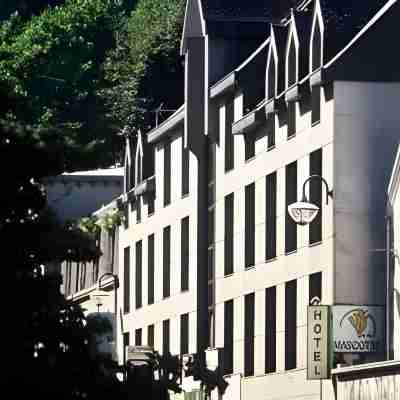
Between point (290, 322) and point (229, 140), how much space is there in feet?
27.9

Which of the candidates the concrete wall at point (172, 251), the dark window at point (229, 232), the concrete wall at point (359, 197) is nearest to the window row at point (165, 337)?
the concrete wall at point (172, 251)

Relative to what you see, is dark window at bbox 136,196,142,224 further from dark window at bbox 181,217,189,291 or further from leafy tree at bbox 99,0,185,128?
leafy tree at bbox 99,0,185,128

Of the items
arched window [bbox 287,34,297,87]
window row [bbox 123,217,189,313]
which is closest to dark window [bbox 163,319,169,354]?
window row [bbox 123,217,189,313]

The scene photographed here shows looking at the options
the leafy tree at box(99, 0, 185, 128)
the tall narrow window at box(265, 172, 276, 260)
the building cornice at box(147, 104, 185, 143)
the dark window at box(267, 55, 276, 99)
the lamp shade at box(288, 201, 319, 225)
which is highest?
the leafy tree at box(99, 0, 185, 128)

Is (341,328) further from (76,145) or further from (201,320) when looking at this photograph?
(76,145)

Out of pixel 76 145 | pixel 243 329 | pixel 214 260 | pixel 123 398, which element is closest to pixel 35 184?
pixel 76 145

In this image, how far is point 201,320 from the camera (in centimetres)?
6081

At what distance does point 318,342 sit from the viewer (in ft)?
155

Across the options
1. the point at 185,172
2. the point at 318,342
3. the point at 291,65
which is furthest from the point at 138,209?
the point at 318,342

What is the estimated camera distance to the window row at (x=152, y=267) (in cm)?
6366

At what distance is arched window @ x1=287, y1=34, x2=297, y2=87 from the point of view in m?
51.8

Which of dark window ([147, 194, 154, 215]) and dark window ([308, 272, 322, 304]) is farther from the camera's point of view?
dark window ([147, 194, 154, 215])

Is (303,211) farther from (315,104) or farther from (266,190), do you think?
(266,190)

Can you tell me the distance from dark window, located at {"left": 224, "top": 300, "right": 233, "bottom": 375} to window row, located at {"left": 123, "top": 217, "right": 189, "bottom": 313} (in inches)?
211
